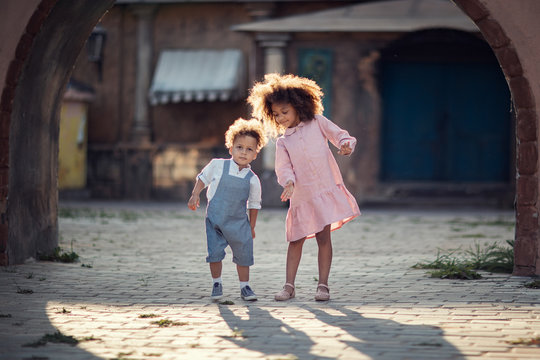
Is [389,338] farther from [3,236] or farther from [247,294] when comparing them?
[3,236]

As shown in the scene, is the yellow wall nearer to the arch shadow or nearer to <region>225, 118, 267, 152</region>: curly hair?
<region>225, 118, 267, 152</region>: curly hair

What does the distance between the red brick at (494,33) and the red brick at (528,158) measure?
81cm

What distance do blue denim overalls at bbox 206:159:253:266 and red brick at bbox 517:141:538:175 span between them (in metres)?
2.35

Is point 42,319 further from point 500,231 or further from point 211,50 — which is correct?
point 211,50

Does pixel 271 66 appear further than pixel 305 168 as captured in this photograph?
Yes

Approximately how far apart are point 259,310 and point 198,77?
13.7 m

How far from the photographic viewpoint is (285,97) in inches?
238

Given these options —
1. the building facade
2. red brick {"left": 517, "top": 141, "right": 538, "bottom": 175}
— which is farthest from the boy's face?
the building facade

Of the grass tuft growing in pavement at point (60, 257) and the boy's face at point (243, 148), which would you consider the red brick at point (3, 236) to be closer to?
the grass tuft growing in pavement at point (60, 257)

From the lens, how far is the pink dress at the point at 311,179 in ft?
19.6

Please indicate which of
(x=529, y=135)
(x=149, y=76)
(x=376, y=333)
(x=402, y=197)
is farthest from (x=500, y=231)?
(x=149, y=76)

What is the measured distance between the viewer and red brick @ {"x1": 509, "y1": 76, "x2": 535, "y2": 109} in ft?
22.7

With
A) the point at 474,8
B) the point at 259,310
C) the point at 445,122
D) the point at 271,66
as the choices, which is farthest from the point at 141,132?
the point at 259,310

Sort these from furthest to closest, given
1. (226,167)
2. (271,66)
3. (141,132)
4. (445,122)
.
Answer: (141,132)
(445,122)
(271,66)
(226,167)
